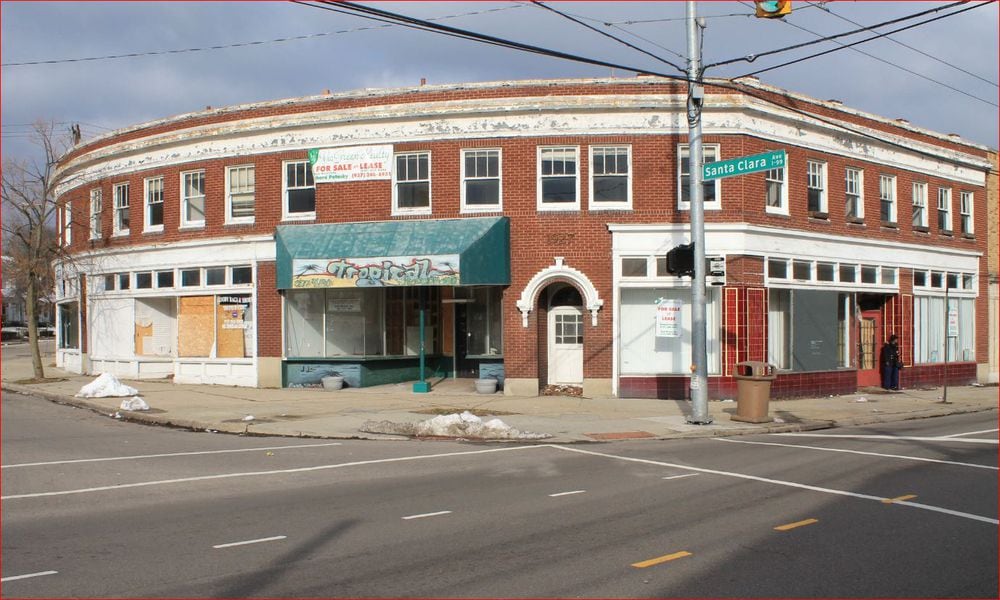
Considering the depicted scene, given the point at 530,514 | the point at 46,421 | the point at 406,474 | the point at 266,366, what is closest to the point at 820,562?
the point at 530,514

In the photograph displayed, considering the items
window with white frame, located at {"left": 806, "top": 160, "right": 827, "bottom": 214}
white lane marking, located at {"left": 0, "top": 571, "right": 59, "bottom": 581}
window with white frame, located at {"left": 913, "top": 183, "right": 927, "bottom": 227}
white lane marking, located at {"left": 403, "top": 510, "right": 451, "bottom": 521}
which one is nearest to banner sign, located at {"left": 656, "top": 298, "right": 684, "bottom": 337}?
window with white frame, located at {"left": 806, "top": 160, "right": 827, "bottom": 214}

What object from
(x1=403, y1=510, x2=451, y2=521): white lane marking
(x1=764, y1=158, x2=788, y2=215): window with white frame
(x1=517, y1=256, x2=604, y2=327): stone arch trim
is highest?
(x1=764, y1=158, x2=788, y2=215): window with white frame

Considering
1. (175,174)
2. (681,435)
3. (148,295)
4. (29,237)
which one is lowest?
(681,435)

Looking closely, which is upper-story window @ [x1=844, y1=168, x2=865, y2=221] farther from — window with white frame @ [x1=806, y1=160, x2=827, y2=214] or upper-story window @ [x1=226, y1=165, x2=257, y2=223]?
upper-story window @ [x1=226, y1=165, x2=257, y2=223]

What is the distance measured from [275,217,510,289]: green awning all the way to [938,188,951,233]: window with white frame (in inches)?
616

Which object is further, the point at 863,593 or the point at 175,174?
the point at 175,174

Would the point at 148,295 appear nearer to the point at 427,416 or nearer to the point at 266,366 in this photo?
the point at 266,366

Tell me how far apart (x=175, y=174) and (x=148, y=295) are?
393 centimetres

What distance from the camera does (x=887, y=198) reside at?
25906mm

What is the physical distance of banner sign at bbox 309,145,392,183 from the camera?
22.7 metres

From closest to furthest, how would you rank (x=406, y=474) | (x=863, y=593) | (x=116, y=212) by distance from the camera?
1. (x=863, y=593)
2. (x=406, y=474)
3. (x=116, y=212)

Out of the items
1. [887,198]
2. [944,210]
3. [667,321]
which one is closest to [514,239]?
[667,321]

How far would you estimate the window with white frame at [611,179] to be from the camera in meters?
21.8

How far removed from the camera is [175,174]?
25469 mm
